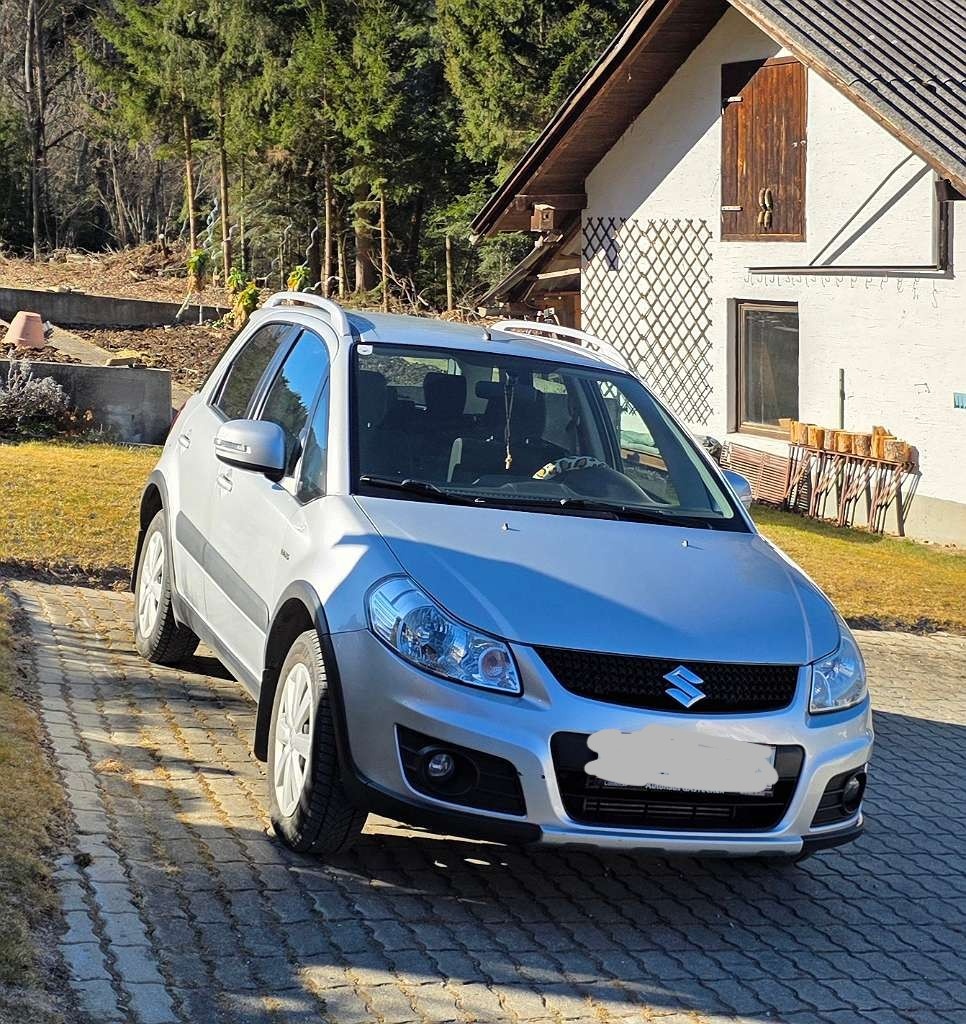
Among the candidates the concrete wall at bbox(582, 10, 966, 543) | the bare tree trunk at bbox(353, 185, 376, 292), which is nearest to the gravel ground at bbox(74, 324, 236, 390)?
the bare tree trunk at bbox(353, 185, 376, 292)

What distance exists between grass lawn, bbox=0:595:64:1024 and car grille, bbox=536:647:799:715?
1631 millimetres

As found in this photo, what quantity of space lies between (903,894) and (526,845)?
63.9 inches

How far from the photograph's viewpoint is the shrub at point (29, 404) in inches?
622

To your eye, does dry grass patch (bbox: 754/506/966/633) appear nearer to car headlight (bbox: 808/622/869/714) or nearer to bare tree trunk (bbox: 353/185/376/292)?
car headlight (bbox: 808/622/869/714)

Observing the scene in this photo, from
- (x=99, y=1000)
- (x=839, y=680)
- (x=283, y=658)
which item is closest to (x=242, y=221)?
(x=283, y=658)

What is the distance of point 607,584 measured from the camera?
5.08 meters

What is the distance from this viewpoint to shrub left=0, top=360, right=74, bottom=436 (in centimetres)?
1580

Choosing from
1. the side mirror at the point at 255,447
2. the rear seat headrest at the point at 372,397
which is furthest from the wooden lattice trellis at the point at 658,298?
the side mirror at the point at 255,447

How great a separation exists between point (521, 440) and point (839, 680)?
1652mm

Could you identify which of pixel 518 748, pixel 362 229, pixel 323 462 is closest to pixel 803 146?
pixel 323 462

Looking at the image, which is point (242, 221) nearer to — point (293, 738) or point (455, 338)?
point (455, 338)

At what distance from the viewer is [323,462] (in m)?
5.79

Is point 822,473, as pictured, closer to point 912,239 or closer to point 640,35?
point 912,239

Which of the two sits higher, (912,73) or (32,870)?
(912,73)
